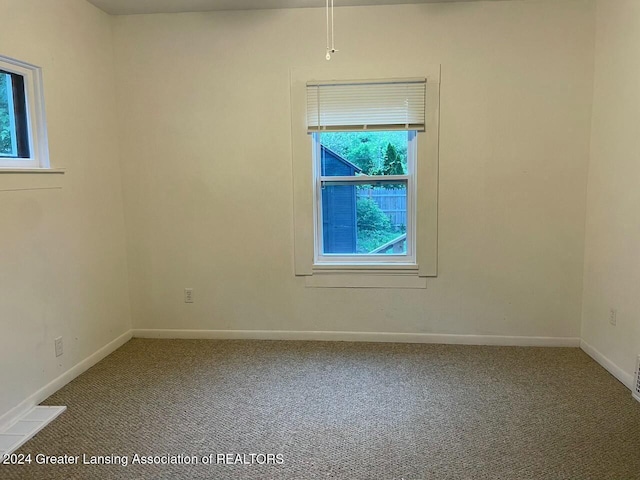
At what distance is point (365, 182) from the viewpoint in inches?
144

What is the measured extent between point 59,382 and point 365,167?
8.74ft

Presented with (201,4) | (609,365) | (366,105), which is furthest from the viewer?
(366,105)

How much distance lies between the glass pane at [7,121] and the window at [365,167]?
1948 mm

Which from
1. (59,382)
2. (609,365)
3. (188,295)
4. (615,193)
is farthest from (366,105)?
(59,382)

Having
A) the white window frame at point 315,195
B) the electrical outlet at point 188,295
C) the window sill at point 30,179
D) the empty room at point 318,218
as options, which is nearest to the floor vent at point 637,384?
the empty room at point 318,218

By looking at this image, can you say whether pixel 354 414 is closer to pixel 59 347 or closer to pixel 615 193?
pixel 59 347

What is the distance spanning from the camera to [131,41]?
3580 millimetres

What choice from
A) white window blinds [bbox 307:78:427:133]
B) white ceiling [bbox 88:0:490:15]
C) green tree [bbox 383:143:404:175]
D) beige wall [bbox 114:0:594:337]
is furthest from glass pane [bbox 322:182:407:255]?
white ceiling [bbox 88:0:490:15]

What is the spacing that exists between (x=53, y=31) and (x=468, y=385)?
11.6 ft

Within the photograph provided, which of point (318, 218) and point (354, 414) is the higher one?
point (318, 218)

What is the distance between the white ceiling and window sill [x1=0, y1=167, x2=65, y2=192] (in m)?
1.36

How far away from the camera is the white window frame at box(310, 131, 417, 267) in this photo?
3.60 metres

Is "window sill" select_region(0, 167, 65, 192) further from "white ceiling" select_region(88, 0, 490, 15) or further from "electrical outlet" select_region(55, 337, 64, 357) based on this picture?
"white ceiling" select_region(88, 0, 490, 15)

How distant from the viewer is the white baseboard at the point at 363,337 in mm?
3576
